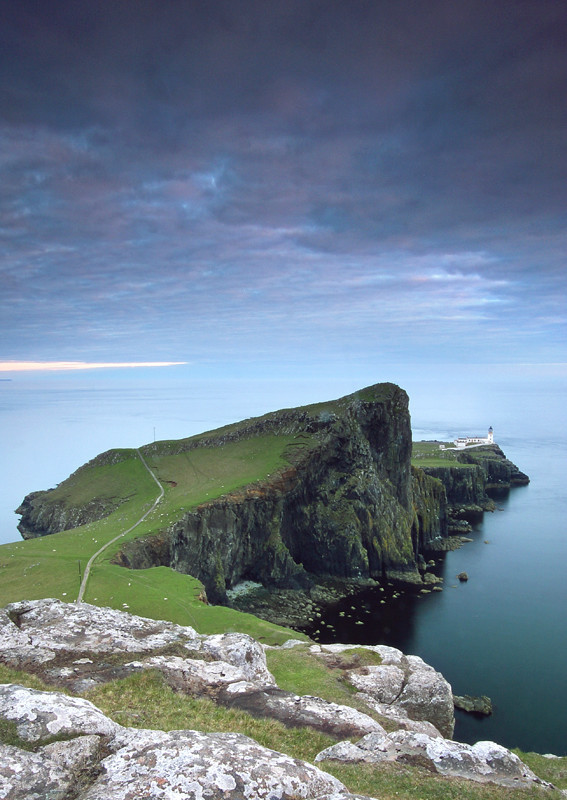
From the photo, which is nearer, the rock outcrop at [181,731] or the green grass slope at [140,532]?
the rock outcrop at [181,731]

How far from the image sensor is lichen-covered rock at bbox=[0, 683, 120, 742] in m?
12.9

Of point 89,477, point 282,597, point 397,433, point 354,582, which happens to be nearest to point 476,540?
point 397,433

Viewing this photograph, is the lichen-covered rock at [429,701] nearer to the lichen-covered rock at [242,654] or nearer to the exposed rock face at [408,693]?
the exposed rock face at [408,693]

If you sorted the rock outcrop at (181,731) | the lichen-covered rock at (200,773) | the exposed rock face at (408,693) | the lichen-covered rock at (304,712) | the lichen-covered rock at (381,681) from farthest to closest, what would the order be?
the lichen-covered rock at (381,681) → the exposed rock face at (408,693) → the lichen-covered rock at (304,712) → the rock outcrop at (181,731) → the lichen-covered rock at (200,773)

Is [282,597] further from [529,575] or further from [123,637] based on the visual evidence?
[123,637]

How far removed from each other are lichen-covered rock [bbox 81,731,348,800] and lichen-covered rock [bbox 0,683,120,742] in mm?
1511

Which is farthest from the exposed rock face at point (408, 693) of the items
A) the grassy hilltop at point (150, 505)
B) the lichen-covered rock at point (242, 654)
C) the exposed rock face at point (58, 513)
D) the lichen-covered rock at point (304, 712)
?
the exposed rock face at point (58, 513)

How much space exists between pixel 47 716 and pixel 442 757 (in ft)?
47.1

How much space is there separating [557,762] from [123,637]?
85.4 feet

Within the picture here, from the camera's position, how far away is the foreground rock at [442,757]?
56.7ft

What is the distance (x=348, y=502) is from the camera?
314ft

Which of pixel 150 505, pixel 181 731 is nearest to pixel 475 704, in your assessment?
pixel 181 731

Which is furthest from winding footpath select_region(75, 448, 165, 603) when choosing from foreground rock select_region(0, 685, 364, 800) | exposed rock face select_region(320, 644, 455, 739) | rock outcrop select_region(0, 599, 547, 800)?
foreground rock select_region(0, 685, 364, 800)

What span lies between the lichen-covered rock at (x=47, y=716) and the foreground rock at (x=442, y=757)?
8.32 meters
